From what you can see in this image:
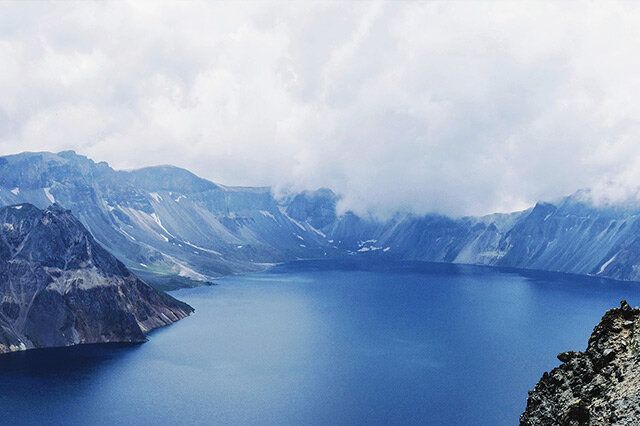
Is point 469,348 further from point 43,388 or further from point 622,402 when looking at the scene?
point 622,402

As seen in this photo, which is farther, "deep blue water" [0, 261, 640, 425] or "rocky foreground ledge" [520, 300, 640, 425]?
"deep blue water" [0, 261, 640, 425]

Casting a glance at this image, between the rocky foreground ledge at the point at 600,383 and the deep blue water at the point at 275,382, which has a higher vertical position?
the rocky foreground ledge at the point at 600,383

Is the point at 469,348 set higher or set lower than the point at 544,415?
lower

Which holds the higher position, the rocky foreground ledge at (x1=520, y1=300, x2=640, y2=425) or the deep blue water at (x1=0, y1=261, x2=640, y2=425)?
the rocky foreground ledge at (x1=520, y1=300, x2=640, y2=425)

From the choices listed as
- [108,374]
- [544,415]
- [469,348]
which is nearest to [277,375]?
[108,374]

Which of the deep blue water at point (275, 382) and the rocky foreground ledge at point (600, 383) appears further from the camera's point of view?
the deep blue water at point (275, 382)

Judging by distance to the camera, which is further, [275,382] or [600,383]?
[275,382]

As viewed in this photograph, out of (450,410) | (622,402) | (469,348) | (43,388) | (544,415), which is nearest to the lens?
(622,402)

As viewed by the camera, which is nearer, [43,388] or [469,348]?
[43,388]
